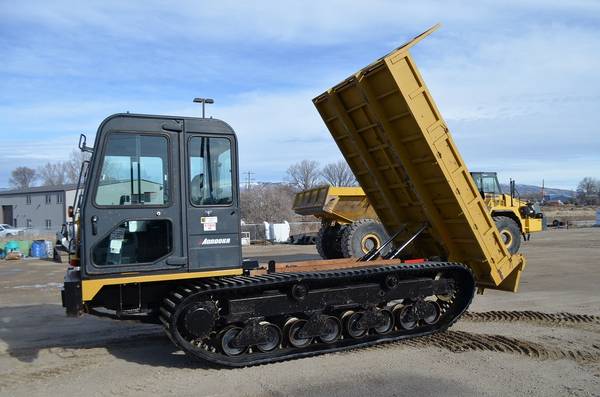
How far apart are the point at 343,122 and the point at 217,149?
2369 mm

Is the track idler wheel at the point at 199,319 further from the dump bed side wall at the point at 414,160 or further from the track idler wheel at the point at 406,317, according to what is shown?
the dump bed side wall at the point at 414,160

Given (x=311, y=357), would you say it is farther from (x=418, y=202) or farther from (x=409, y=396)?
(x=418, y=202)

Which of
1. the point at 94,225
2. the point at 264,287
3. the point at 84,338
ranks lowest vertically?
the point at 84,338

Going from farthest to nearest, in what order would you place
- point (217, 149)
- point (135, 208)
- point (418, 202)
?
point (418, 202) → point (217, 149) → point (135, 208)

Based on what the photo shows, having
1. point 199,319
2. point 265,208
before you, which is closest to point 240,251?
point 199,319

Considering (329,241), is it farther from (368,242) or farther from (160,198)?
(160,198)

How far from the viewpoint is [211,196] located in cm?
630

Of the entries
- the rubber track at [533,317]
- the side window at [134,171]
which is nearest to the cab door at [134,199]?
the side window at [134,171]

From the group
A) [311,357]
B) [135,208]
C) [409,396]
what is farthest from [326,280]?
[135,208]

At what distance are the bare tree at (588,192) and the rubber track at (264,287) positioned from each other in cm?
10294

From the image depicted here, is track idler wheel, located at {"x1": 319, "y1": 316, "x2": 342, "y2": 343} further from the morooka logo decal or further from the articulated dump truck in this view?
the morooka logo decal

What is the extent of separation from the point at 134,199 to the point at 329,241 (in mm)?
11748

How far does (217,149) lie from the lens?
251 inches

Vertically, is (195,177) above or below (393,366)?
above
